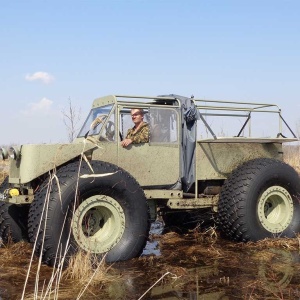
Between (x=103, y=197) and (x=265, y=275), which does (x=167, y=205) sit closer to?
(x=103, y=197)

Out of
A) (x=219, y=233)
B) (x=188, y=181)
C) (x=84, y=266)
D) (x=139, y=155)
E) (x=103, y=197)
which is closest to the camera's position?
(x=84, y=266)

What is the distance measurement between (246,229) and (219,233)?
2.63 feet

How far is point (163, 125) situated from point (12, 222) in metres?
2.45

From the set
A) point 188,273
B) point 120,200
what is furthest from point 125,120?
point 188,273

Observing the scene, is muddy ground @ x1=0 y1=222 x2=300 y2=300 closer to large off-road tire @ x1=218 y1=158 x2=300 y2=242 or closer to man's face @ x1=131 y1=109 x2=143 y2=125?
large off-road tire @ x1=218 y1=158 x2=300 y2=242

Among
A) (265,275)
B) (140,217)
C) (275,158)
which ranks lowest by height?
(265,275)

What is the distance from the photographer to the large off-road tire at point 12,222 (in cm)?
646

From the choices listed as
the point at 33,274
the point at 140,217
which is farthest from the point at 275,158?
the point at 33,274

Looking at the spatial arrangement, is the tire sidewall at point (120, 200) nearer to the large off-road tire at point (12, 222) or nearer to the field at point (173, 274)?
the field at point (173, 274)

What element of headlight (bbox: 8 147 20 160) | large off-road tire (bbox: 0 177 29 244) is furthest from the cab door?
large off-road tire (bbox: 0 177 29 244)

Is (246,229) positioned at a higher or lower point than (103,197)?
lower

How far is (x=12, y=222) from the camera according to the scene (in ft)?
21.3

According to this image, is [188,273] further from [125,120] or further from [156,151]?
[125,120]

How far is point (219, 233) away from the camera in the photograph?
24.4ft
